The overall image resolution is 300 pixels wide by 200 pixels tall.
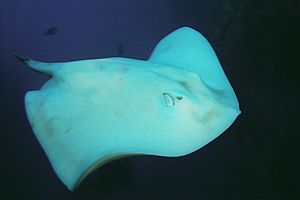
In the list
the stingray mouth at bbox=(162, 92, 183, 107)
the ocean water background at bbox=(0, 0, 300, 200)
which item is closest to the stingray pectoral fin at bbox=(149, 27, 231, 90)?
the stingray mouth at bbox=(162, 92, 183, 107)

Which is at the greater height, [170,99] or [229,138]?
[170,99]

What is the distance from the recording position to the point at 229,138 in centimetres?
467

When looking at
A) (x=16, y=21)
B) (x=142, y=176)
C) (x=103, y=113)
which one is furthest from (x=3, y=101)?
(x=103, y=113)

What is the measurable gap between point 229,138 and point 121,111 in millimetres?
3128

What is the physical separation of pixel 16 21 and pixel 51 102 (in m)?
9.22

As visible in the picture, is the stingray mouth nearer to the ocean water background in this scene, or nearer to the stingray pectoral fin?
the stingray pectoral fin

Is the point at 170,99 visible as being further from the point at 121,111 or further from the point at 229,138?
the point at 229,138

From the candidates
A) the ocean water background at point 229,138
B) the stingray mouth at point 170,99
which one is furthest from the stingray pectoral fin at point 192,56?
the ocean water background at point 229,138

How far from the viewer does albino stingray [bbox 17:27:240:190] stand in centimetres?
173

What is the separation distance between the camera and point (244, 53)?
4730 millimetres

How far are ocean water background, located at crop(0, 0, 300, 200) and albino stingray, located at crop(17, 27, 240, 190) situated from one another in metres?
1.85

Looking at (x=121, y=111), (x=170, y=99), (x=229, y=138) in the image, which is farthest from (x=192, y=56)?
(x=229, y=138)

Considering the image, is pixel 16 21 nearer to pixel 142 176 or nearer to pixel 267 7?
pixel 142 176

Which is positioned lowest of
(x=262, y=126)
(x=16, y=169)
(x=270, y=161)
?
(x=16, y=169)
